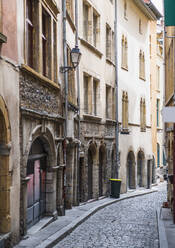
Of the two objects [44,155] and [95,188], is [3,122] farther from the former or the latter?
[95,188]

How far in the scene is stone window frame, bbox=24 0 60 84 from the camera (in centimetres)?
1227

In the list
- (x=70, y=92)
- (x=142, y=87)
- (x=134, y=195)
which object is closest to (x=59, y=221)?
(x=70, y=92)

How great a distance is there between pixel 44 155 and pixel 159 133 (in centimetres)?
2558

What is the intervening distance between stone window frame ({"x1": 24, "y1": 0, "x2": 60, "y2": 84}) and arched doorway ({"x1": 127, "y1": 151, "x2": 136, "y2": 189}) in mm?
15459

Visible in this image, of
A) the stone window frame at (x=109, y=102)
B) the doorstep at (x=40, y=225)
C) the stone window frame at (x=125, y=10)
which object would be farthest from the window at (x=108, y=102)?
the doorstep at (x=40, y=225)

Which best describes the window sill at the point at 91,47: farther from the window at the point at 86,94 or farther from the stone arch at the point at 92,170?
A: the stone arch at the point at 92,170

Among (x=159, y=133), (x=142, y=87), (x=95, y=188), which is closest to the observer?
(x=95, y=188)

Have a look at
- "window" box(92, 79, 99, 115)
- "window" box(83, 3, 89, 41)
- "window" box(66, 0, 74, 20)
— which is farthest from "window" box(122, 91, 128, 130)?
"window" box(66, 0, 74, 20)

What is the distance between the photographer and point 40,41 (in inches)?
489

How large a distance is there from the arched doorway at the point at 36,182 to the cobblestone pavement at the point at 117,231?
103 cm

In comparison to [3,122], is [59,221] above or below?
below

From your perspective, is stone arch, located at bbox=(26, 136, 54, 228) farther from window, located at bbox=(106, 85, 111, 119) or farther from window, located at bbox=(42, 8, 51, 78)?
window, located at bbox=(106, 85, 111, 119)

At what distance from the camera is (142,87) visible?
31922 mm

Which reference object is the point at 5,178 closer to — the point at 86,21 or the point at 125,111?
the point at 86,21
